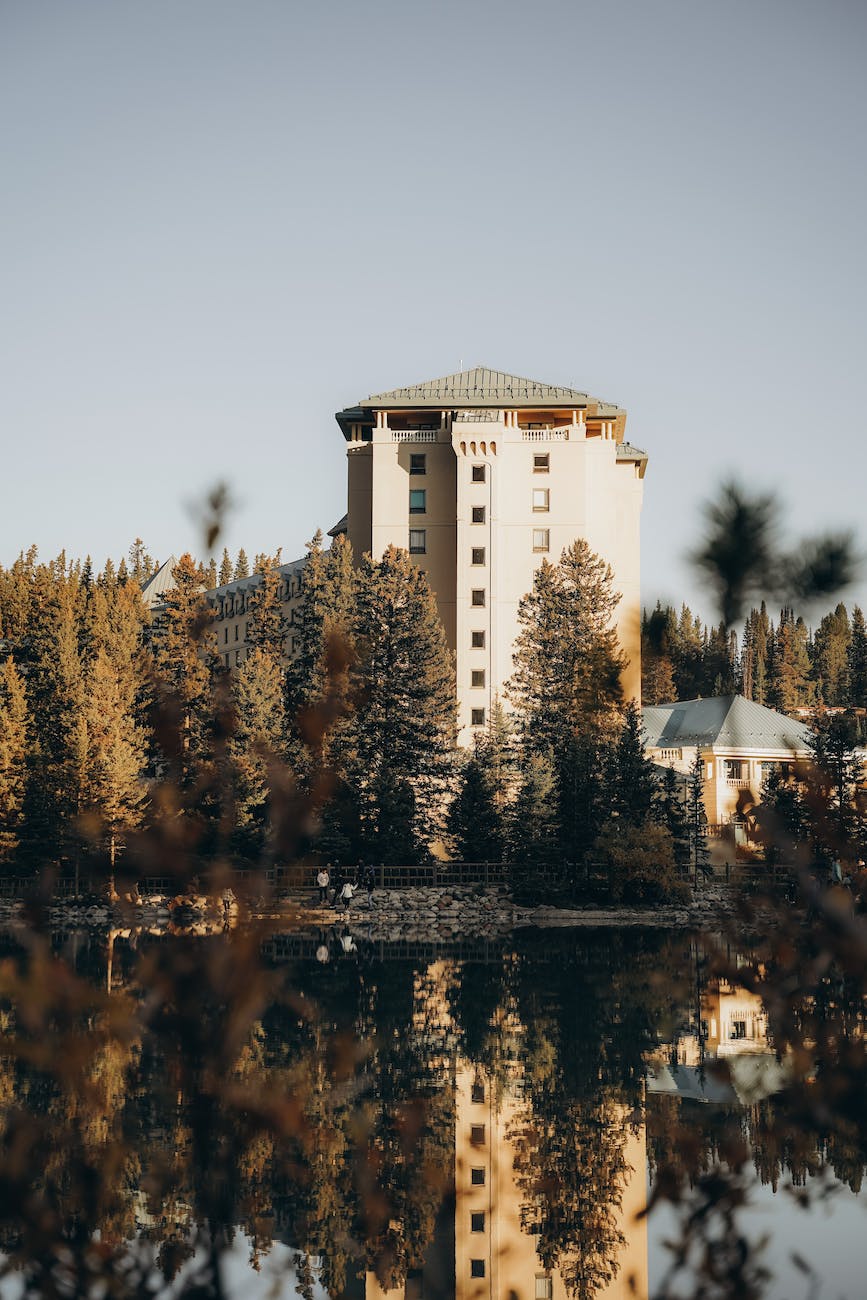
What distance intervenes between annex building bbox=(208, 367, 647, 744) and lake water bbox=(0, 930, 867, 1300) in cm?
4194

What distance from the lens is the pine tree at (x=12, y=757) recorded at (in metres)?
53.9

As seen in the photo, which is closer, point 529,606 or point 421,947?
point 421,947

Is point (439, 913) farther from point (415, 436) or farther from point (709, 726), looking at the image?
point (415, 436)

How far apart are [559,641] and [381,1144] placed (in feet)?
158

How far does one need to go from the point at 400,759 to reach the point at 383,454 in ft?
60.7

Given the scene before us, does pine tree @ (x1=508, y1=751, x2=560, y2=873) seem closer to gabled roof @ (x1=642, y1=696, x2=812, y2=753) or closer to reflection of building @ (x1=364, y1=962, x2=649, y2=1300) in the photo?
gabled roof @ (x1=642, y1=696, x2=812, y2=753)

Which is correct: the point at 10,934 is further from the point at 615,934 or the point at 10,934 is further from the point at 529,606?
the point at 529,606

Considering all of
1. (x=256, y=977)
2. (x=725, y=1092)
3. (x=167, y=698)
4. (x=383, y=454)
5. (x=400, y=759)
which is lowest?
(x=725, y=1092)

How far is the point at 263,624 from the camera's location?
65375 mm

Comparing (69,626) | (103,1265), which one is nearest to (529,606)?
(69,626)

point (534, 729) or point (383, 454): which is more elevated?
point (383, 454)

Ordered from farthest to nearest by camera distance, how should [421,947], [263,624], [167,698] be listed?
[263,624]
[421,947]
[167,698]

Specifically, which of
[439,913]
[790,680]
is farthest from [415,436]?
[790,680]

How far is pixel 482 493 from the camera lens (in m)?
67.6
